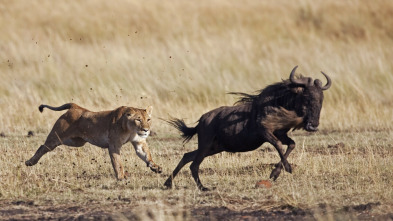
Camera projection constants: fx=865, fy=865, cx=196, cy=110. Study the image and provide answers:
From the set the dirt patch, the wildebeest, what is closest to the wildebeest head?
the wildebeest

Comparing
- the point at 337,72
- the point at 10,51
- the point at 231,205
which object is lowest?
the point at 231,205

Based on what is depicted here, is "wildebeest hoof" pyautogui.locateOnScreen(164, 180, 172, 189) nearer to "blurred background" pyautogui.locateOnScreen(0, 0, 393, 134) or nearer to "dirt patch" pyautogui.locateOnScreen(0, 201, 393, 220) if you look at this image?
"dirt patch" pyautogui.locateOnScreen(0, 201, 393, 220)

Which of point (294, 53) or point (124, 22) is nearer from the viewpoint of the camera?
point (294, 53)

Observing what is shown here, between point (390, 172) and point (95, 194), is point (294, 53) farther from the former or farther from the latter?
point (95, 194)

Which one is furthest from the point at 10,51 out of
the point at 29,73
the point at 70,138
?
the point at 70,138

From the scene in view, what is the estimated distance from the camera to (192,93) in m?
18.7

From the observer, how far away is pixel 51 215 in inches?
331

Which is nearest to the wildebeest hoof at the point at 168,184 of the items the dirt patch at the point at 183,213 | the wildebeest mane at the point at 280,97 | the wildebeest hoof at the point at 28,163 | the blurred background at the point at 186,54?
the dirt patch at the point at 183,213

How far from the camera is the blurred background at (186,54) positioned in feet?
57.2

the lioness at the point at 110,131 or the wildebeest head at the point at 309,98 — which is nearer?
the wildebeest head at the point at 309,98

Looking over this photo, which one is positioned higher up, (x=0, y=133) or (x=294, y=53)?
(x=294, y=53)

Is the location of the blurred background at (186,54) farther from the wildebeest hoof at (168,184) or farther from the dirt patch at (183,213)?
the dirt patch at (183,213)

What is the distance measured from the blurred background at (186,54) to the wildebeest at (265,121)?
17.5 feet

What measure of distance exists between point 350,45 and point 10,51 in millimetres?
9033
